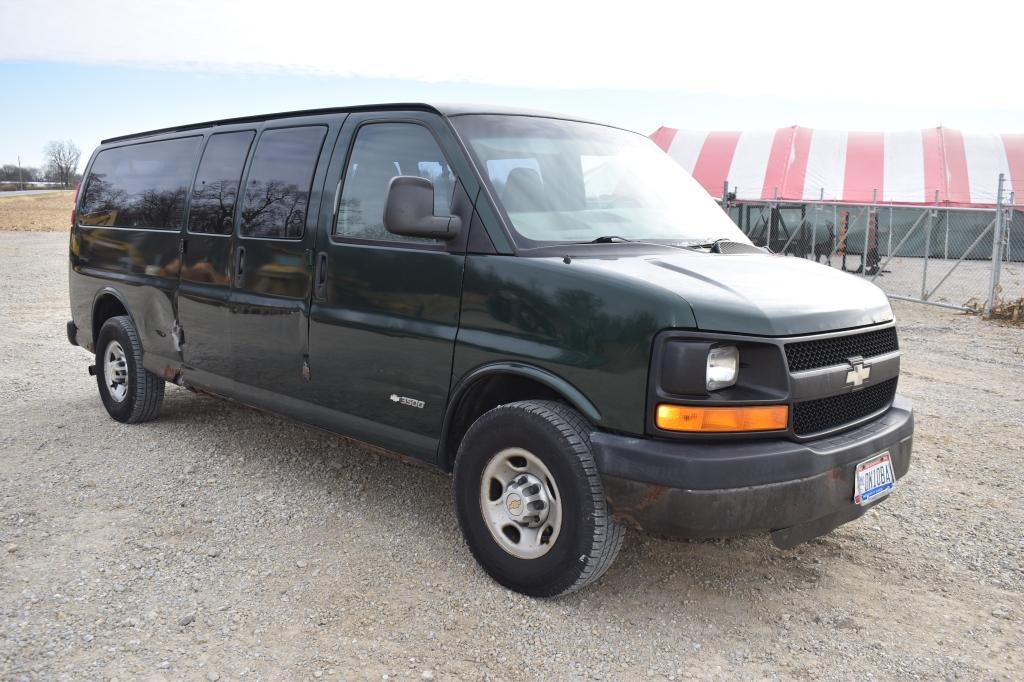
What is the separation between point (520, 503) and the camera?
Answer: 3506mm

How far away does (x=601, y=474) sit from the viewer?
126 inches

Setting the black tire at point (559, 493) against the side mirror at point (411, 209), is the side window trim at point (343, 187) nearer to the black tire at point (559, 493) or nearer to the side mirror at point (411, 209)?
the side mirror at point (411, 209)

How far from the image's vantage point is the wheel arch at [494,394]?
3328mm

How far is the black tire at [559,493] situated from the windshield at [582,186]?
0.78 meters

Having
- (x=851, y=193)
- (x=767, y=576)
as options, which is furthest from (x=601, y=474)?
(x=851, y=193)

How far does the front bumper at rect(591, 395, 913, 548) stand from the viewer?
306 cm

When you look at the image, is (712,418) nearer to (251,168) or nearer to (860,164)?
(251,168)

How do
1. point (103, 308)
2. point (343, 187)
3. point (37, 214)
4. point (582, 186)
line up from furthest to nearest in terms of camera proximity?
point (37, 214) → point (103, 308) → point (343, 187) → point (582, 186)

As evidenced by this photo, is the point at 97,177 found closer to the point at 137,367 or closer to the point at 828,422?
the point at 137,367

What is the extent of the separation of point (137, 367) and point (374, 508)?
2.49 m

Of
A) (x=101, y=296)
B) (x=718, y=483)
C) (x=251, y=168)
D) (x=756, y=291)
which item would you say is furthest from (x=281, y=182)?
(x=718, y=483)

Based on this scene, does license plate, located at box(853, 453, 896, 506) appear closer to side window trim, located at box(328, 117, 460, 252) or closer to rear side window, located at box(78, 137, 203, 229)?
side window trim, located at box(328, 117, 460, 252)

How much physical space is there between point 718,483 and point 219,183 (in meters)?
3.64

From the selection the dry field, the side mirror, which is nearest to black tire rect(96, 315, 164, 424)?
the side mirror
